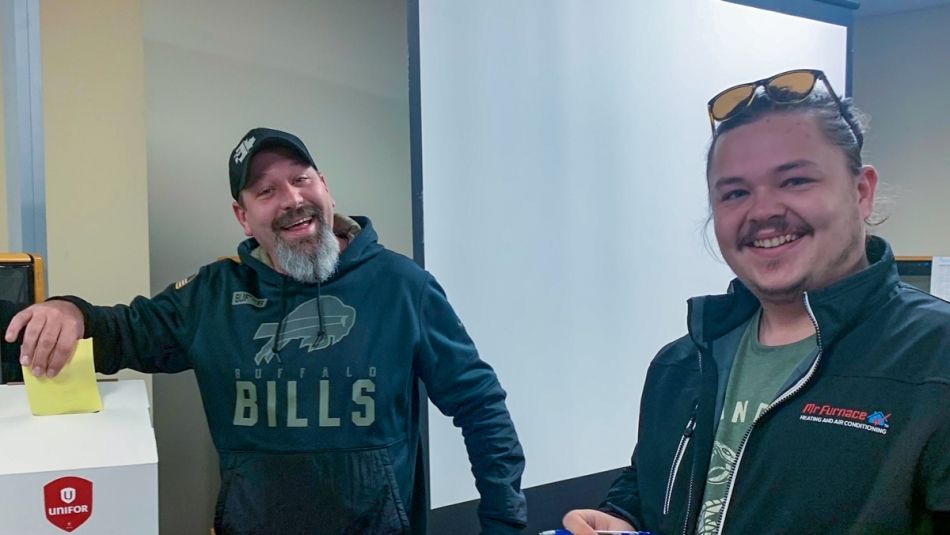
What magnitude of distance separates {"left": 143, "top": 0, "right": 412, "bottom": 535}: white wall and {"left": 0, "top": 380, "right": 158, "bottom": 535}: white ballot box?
1.30 metres

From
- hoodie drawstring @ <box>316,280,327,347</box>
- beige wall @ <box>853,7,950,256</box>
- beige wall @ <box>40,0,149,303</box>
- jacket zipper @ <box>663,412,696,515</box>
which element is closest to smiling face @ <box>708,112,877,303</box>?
jacket zipper @ <box>663,412,696,515</box>

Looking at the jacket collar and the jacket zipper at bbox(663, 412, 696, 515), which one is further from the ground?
the jacket collar

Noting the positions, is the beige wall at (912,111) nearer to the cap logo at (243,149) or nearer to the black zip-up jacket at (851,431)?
the black zip-up jacket at (851,431)

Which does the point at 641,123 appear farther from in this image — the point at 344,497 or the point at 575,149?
the point at 344,497

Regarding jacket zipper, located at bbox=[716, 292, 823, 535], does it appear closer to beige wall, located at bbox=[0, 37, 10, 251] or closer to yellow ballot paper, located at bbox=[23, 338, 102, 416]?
yellow ballot paper, located at bbox=[23, 338, 102, 416]

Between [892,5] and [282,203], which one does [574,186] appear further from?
[892,5]

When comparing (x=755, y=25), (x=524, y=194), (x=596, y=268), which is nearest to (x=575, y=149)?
(x=524, y=194)

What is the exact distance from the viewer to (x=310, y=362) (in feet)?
4.23

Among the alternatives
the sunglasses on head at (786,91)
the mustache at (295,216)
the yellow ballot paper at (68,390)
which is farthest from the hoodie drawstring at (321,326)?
the sunglasses on head at (786,91)

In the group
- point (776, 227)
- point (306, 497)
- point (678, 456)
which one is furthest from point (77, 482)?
point (776, 227)

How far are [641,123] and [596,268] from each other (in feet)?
1.37

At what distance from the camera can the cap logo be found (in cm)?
132

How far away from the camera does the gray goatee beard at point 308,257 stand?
1.29 metres

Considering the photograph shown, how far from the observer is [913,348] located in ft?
2.60
